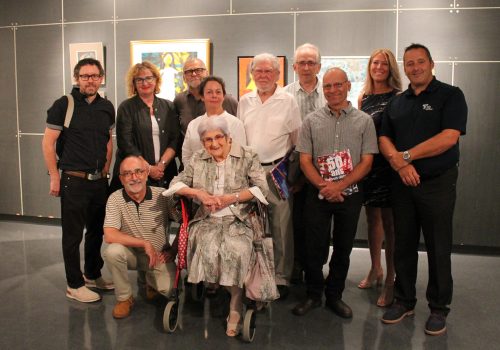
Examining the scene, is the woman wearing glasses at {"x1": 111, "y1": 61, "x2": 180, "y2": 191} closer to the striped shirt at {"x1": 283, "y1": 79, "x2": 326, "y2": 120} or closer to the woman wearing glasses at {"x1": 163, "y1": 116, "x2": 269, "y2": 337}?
the woman wearing glasses at {"x1": 163, "y1": 116, "x2": 269, "y2": 337}

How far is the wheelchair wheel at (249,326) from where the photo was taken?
2.79 meters

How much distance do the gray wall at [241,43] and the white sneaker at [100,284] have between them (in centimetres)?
241

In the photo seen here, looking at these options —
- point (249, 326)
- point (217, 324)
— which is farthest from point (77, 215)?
point (249, 326)

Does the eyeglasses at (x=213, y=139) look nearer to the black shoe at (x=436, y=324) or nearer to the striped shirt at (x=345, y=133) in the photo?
the striped shirt at (x=345, y=133)

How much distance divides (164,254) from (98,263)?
2.44 feet

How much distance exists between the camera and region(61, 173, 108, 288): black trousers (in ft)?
11.1

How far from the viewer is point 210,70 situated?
518 cm

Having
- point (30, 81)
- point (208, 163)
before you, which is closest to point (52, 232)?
point (30, 81)

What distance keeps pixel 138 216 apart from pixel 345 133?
4.99 ft

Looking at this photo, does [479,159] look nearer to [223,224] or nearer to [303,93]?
[303,93]

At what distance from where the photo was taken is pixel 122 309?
3244mm

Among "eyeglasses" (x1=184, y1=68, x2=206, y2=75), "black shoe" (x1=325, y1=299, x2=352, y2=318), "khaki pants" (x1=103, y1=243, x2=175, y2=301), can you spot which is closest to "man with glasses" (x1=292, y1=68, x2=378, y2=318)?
"black shoe" (x1=325, y1=299, x2=352, y2=318)

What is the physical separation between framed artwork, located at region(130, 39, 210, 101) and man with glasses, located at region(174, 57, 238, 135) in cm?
141

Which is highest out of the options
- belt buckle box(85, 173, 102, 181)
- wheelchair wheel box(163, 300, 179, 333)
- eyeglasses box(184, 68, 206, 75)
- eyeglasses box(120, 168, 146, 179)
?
eyeglasses box(184, 68, 206, 75)
